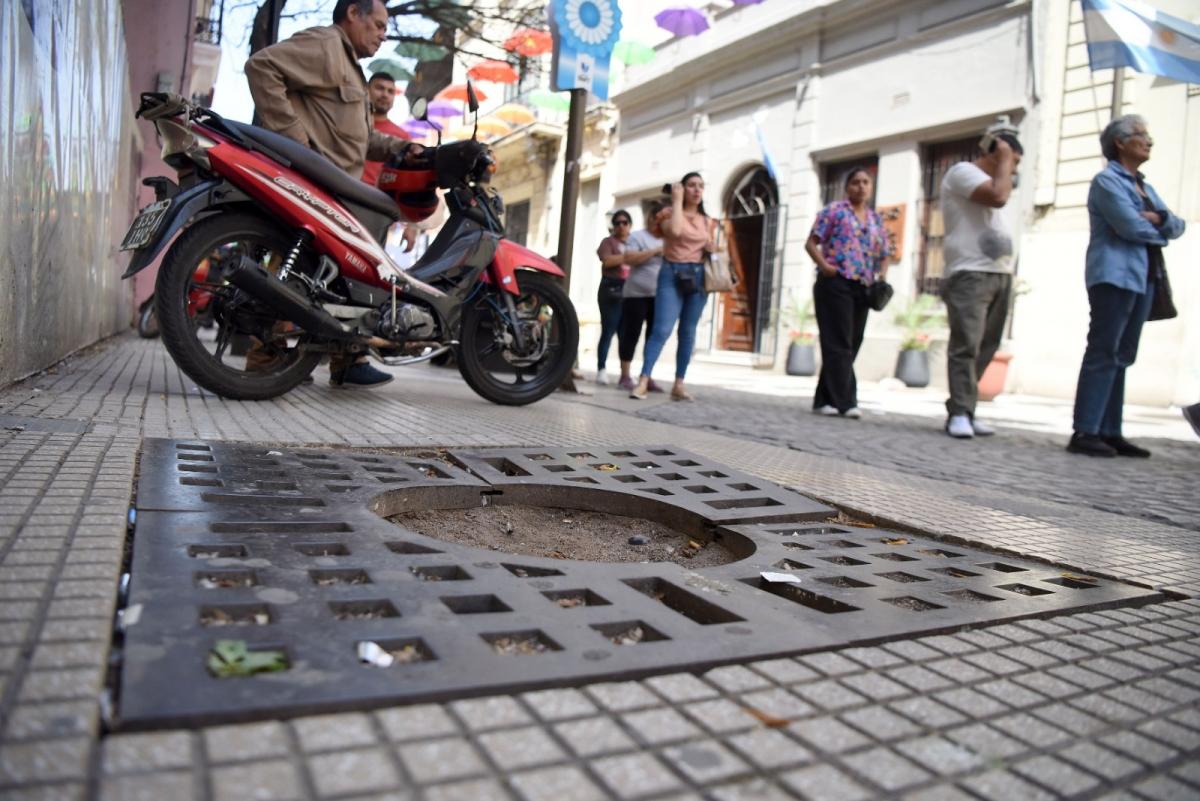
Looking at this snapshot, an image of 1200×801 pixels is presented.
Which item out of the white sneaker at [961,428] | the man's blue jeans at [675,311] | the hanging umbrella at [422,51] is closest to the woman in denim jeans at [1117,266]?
the white sneaker at [961,428]

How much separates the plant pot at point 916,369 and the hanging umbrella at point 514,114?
13.1 meters

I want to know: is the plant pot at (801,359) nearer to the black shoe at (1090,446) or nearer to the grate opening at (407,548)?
the black shoe at (1090,446)

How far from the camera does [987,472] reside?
3918mm

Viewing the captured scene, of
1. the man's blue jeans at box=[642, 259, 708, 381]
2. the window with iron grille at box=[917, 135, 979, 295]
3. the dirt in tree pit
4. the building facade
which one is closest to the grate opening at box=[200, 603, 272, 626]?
the dirt in tree pit

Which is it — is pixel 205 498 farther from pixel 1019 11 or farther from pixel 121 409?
pixel 1019 11

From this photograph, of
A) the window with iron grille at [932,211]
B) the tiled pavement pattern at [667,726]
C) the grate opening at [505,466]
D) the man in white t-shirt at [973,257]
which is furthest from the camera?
the window with iron grille at [932,211]

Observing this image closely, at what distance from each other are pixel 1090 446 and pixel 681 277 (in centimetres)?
301

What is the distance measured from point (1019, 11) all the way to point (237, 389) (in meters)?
11.2

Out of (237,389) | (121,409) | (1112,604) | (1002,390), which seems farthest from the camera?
(1002,390)

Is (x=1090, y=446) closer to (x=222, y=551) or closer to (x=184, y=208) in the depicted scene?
(x=184, y=208)

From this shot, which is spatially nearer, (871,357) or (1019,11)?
(1019,11)

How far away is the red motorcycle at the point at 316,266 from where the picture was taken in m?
3.45

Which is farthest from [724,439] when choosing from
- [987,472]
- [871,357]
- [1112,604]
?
[871,357]

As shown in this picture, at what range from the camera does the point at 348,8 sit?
416 centimetres
